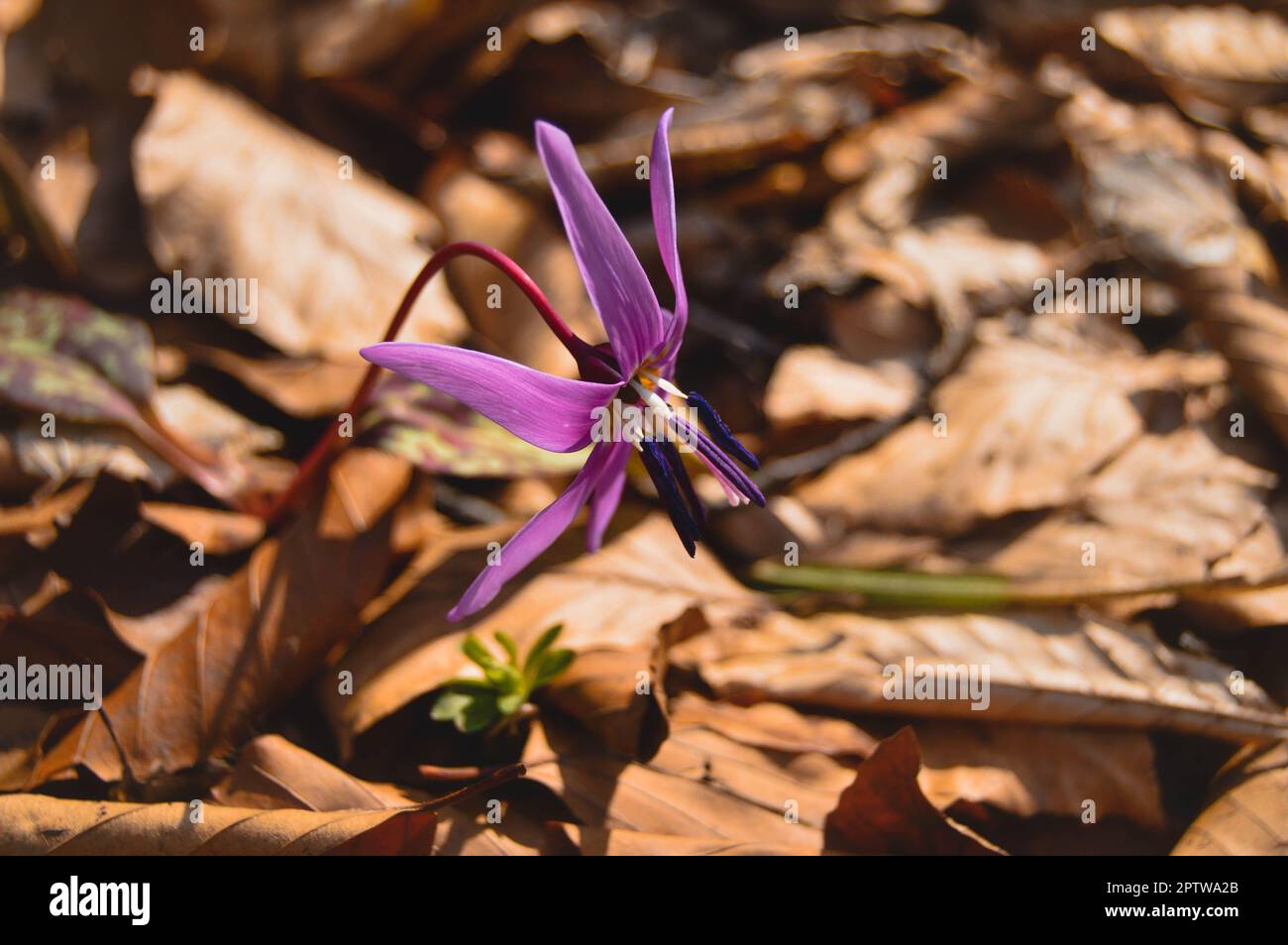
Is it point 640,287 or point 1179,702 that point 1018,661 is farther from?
point 640,287

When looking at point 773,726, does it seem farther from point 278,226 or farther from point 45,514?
point 278,226

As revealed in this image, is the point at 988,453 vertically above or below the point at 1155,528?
above

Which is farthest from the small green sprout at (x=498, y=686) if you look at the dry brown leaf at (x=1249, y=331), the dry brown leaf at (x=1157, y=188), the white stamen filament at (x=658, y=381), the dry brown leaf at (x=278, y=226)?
the dry brown leaf at (x=1157, y=188)

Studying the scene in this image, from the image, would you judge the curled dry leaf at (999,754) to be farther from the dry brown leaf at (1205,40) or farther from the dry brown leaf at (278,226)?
the dry brown leaf at (1205,40)

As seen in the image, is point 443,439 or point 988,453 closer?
point 443,439

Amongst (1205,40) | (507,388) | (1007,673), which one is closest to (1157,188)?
(1205,40)
